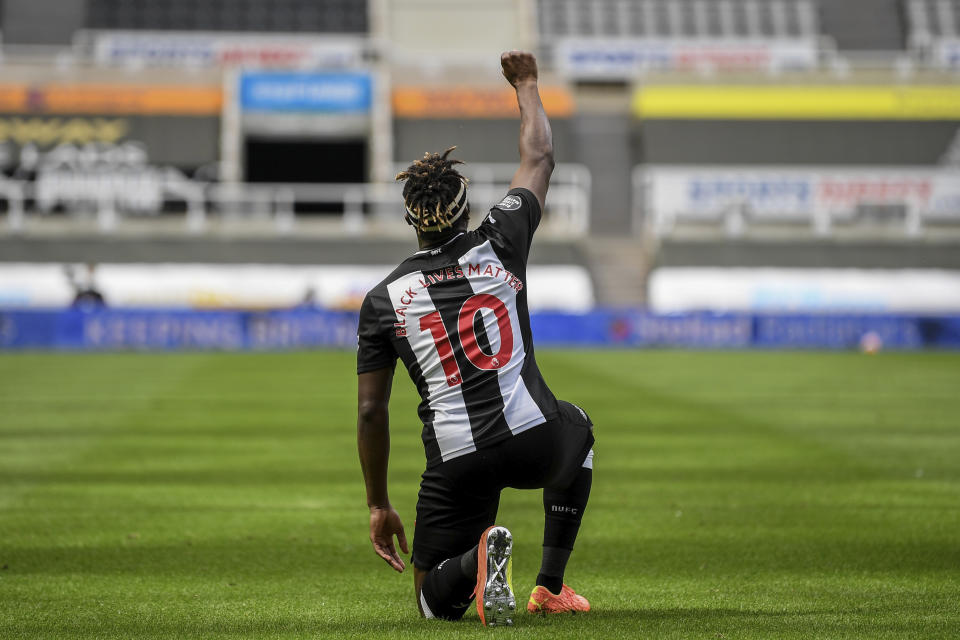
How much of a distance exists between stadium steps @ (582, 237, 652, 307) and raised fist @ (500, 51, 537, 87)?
3096 cm

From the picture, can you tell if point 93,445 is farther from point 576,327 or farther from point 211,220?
point 211,220

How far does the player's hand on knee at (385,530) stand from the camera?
5492 mm

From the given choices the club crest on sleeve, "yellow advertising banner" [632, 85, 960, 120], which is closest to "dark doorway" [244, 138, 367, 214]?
"yellow advertising banner" [632, 85, 960, 120]

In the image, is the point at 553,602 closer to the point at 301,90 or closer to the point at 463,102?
the point at 301,90

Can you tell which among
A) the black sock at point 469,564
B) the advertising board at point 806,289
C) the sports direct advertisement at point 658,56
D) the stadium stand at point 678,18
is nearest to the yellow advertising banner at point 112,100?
the sports direct advertisement at point 658,56

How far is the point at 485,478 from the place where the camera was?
5.47m

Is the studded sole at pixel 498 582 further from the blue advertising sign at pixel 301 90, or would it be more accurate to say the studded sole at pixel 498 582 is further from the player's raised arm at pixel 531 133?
the blue advertising sign at pixel 301 90

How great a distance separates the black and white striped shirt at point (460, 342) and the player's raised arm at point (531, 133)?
0.41 meters

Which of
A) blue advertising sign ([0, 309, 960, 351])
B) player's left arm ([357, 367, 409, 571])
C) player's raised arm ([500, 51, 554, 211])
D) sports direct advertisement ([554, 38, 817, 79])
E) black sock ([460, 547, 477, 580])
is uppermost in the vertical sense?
sports direct advertisement ([554, 38, 817, 79])

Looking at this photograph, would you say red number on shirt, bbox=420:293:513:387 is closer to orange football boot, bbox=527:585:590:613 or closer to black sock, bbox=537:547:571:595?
black sock, bbox=537:547:571:595

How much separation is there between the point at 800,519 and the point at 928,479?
233 cm

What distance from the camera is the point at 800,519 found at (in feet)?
28.3

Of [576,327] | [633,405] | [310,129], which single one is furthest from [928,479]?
[310,129]

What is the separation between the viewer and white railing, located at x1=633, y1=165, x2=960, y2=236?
37906 mm
